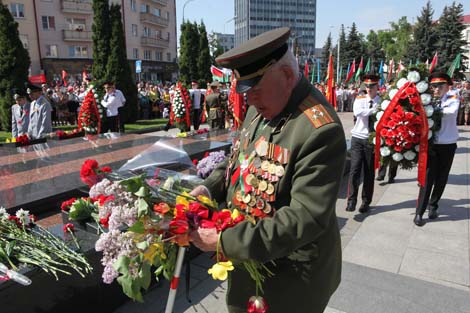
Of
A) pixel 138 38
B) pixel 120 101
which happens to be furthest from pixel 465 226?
pixel 138 38

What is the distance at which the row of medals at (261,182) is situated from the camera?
1626 mm

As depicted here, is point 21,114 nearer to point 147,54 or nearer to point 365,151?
point 365,151

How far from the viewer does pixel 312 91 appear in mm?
1729

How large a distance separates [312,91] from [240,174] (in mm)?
529


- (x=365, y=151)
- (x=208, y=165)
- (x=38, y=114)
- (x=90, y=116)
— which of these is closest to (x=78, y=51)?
(x=90, y=116)

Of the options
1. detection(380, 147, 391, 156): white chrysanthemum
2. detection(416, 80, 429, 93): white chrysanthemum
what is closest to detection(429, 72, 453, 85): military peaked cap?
detection(416, 80, 429, 93): white chrysanthemum

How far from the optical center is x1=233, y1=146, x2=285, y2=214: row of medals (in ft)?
5.33

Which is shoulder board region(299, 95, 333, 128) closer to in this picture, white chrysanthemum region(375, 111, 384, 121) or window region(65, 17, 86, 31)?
white chrysanthemum region(375, 111, 384, 121)

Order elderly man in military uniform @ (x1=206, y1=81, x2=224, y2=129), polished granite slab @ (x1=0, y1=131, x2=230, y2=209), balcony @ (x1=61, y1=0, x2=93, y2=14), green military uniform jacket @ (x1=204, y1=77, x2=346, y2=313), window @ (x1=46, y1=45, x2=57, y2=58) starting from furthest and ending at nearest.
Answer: balcony @ (x1=61, y1=0, x2=93, y2=14) → window @ (x1=46, y1=45, x2=57, y2=58) → elderly man in military uniform @ (x1=206, y1=81, x2=224, y2=129) → polished granite slab @ (x1=0, y1=131, x2=230, y2=209) → green military uniform jacket @ (x1=204, y1=77, x2=346, y2=313)

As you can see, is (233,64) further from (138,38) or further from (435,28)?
(138,38)

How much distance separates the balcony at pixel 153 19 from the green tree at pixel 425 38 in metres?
34.8

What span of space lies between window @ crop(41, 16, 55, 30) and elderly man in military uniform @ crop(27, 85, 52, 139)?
1512 inches

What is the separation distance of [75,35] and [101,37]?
28.6 meters

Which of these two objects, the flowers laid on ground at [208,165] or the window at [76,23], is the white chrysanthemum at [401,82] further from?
the window at [76,23]
